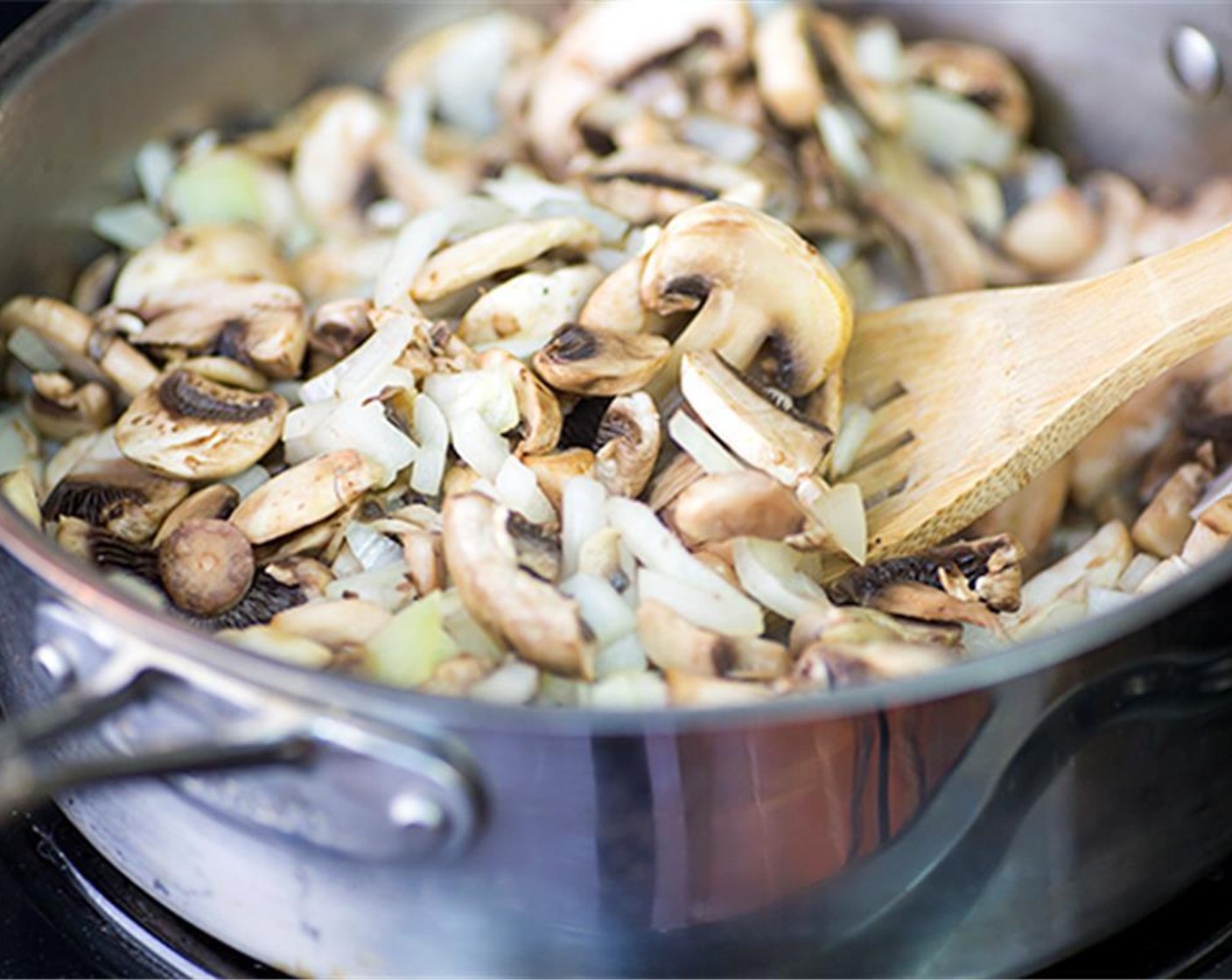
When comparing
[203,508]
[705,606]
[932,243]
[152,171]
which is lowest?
[932,243]

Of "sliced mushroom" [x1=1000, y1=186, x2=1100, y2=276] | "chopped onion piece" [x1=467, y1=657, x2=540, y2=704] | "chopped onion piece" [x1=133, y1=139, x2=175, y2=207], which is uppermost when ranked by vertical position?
"chopped onion piece" [x1=133, y1=139, x2=175, y2=207]

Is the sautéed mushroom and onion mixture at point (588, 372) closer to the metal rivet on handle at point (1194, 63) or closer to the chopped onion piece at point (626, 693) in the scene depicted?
the chopped onion piece at point (626, 693)

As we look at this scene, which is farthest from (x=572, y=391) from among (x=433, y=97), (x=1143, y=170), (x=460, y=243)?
(x=1143, y=170)

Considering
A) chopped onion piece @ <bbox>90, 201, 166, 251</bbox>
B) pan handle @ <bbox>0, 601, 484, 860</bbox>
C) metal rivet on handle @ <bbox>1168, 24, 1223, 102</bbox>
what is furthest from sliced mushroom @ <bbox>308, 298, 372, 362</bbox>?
metal rivet on handle @ <bbox>1168, 24, 1223, 102</bbox>

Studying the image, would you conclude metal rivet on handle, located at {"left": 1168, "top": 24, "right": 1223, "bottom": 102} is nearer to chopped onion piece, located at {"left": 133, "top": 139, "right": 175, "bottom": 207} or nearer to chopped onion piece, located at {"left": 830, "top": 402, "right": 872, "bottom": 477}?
chopped onion piece, located at {"left": 830, "top": 402, "right": 872, "bottom": 477}

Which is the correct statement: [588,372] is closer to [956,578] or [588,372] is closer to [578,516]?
[578,516]

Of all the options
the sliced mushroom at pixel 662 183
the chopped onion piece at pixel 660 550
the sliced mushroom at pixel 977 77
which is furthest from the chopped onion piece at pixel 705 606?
the sliced mushroom at pixel 977 77

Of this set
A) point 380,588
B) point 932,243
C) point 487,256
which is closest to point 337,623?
point 380,588
